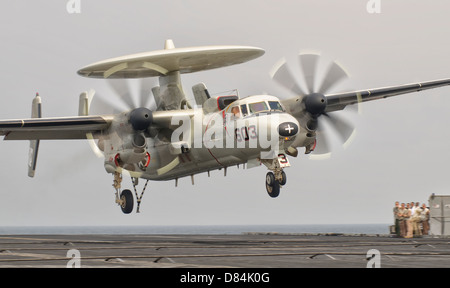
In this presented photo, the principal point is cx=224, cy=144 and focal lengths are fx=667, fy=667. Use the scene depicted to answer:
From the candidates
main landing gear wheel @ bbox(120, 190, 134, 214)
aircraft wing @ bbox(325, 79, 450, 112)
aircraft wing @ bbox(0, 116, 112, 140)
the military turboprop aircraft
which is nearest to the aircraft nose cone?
the military turboprop aircraft

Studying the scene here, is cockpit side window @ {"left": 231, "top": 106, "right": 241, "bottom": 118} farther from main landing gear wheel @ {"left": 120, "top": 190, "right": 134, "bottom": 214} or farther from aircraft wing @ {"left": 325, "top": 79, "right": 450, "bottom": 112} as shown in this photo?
main landing gear wheel @ {"left": 120, "top": 190, "right": 134, "bottom": 214}

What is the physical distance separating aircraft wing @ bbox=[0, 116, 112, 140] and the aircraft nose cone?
10.2 meters

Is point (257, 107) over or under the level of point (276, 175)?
over

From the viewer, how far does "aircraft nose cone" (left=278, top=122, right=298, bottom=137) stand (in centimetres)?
2716

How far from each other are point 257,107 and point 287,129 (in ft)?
7.97

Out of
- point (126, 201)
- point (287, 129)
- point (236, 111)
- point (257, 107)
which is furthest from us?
point (126, 201)

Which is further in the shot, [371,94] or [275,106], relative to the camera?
[371,94]

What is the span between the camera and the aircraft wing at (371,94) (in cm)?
3478

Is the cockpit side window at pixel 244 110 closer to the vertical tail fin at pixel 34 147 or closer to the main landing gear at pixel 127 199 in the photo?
the main landing gear at pixel 127 199

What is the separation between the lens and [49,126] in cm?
3288

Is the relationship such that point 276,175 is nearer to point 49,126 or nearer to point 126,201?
point 126,201

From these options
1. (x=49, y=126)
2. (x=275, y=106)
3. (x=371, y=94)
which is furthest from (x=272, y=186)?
(x=49, y=126)

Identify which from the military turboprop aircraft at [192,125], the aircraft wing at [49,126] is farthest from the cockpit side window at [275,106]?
the aircraft wing at [49,126]
